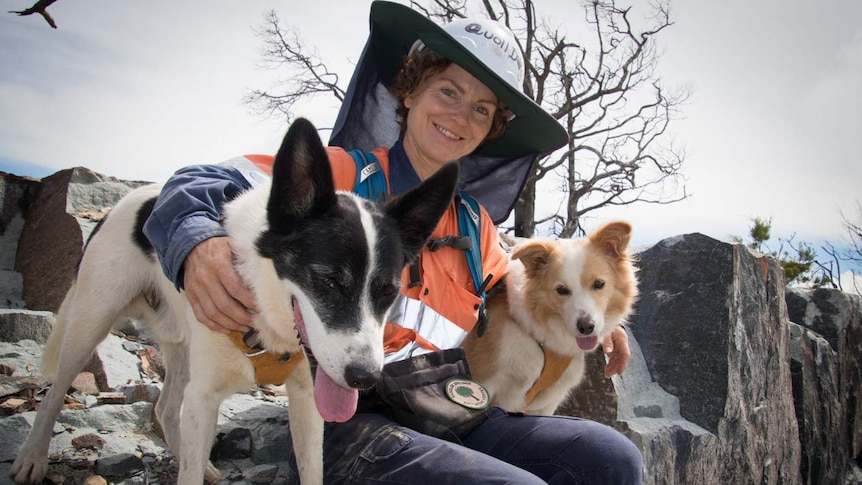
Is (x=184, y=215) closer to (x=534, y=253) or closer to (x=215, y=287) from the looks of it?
(x=215, y=287)

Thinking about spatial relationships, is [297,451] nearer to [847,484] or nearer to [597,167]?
[847,484]

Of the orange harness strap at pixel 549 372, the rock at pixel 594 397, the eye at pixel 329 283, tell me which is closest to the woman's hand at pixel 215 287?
the eye at pixel 329 283

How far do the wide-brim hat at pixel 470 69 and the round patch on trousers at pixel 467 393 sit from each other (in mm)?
1480

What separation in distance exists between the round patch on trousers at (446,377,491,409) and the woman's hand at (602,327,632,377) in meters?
1.09

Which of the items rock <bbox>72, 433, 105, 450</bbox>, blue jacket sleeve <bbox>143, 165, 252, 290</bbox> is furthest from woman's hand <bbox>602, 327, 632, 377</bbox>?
rock <bbox>72, 433, 105, 450</bbox>

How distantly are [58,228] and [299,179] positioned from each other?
11.4 feet

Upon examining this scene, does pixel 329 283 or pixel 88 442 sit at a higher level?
pixel 329 283

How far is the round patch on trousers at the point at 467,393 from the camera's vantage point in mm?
2098

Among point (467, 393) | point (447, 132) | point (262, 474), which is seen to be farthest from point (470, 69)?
point (262, 474)

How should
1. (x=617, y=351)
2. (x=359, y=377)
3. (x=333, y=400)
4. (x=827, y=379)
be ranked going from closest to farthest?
1. (x=359, y=377)
2. (x=333, y=400)
3. (x=617, y=351)
4. (x=827, y=379)

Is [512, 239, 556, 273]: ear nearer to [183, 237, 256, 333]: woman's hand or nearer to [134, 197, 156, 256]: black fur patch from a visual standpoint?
[183, 237, 256, 333]: woman's hand

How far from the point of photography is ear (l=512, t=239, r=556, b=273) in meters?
3.35

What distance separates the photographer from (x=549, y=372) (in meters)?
3.17

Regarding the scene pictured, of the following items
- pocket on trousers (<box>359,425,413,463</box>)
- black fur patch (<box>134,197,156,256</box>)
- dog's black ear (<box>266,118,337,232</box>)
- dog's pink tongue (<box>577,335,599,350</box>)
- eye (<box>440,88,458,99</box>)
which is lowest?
pocket on trousers (<box>359,425,413,463</box>)
